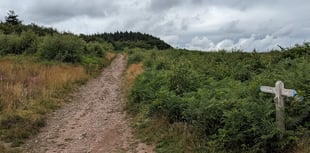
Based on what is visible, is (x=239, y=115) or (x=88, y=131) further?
(x=88, y=131)

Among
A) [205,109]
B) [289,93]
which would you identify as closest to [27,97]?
[205,109]

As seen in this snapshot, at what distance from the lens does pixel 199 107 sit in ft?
22.5

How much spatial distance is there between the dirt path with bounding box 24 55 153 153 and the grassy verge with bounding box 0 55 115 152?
41 centimetres

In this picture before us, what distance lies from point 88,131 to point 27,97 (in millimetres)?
4056

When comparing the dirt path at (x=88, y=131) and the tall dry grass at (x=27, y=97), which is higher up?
the tall dry grass at (x=27, y=97)

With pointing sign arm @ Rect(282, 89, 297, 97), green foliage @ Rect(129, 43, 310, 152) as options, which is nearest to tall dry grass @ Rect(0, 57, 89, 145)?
green foliage @ Rect(129, 43, 310, 152)

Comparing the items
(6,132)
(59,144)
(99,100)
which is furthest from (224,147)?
(99,100)

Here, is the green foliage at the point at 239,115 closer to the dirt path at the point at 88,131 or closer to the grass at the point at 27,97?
the dirt path at the point at 88,131

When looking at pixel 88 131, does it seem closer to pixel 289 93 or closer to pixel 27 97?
pixel 27 97

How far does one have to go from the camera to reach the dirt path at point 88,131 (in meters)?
7.47

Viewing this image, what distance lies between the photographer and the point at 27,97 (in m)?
11.5

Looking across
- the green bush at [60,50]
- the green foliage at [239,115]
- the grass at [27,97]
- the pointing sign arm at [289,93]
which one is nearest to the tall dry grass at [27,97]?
the grass at [27,97]

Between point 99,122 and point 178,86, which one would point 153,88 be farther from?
point 99,122

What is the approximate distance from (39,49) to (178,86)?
67.6ft
